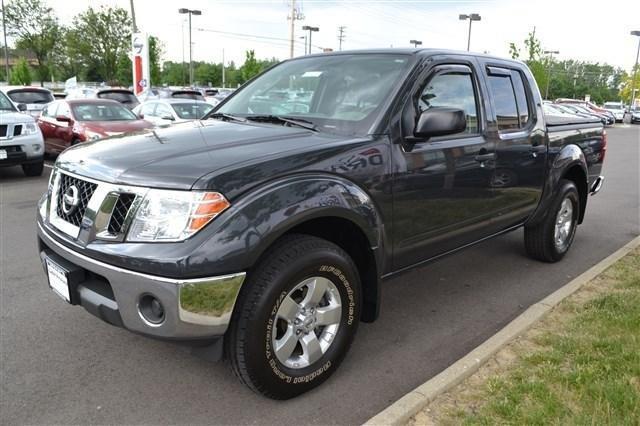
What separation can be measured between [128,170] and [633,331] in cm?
324

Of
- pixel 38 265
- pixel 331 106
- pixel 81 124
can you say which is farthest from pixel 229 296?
pixel 81 124

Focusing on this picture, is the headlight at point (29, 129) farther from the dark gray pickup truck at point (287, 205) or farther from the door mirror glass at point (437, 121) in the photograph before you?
the door mirror glass at point (437, 121)

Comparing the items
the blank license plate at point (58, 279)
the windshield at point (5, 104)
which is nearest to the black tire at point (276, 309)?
the blank license plate at point (58, 279)

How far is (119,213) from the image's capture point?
2549 mm

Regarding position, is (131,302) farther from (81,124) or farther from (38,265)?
(81,124)

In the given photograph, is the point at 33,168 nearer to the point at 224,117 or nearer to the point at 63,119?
the point at 63,119

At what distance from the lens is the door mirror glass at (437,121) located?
3182 millimetres

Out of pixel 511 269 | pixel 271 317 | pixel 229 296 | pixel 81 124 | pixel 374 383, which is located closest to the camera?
pixel 229 296

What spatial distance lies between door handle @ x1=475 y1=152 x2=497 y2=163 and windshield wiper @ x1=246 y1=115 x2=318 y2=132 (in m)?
1.28

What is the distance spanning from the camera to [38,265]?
16.3ft

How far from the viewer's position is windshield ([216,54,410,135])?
3.33m

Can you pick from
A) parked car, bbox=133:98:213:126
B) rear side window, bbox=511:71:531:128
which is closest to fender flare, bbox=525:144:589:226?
rear side window, bbox=511:71:531:128

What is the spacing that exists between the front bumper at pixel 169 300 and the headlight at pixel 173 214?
19 centimetres

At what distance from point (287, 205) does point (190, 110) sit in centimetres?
1078
